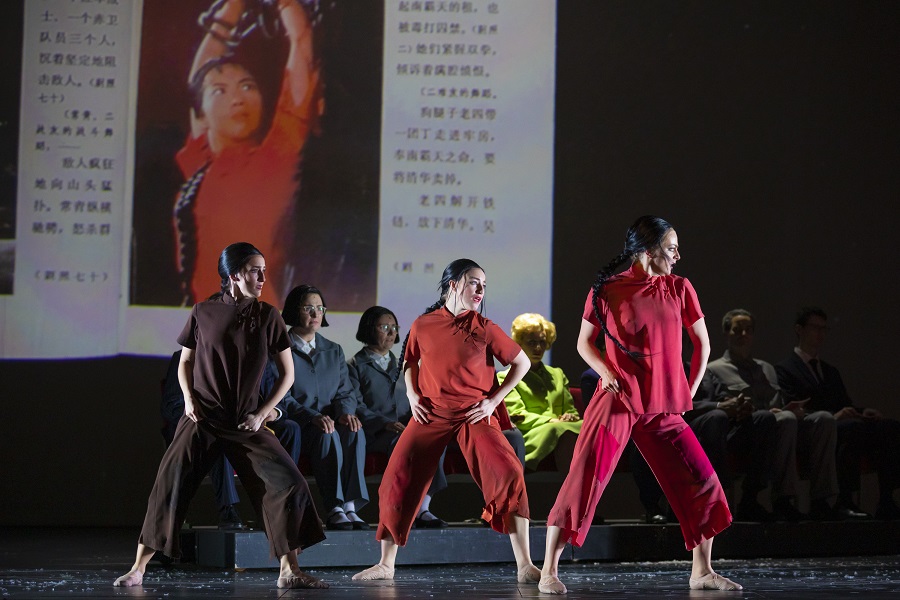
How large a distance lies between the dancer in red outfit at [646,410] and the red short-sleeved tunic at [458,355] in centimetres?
39

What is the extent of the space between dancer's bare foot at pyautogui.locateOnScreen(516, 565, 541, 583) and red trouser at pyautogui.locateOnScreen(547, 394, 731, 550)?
0.24 metres

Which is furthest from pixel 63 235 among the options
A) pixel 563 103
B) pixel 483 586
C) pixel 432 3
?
pixel 483 586

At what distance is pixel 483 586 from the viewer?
3.59m

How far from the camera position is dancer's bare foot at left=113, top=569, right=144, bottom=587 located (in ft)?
11.3

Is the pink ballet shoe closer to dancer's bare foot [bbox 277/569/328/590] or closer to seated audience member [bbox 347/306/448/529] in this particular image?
dancer's bare foot [bbox 277/569/328/590]

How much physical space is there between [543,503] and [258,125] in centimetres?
271

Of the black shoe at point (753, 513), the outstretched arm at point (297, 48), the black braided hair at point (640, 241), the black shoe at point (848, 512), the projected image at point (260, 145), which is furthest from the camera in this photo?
the outstretched arm at point (297, 48)

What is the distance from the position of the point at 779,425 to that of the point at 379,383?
1888mm

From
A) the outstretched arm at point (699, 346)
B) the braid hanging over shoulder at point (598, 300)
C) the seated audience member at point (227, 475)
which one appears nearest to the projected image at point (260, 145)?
the seated audience member at point (227, 475)

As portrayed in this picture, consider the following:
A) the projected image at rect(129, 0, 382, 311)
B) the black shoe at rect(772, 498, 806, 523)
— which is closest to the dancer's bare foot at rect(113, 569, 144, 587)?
the projected image at rect(129, 0, 382, 311)

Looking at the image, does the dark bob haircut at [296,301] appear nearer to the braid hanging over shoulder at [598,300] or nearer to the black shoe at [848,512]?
the braid hanging over shoulder at [598,300]

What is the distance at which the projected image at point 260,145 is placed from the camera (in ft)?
19.4

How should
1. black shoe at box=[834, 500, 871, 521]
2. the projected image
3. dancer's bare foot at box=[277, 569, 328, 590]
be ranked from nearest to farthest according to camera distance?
dancer's bare foot at box=[277, 569, 328, 590] → black shoe at box=[834, 500, 871, 521] → the projected image

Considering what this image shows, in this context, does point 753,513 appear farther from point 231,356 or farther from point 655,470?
point 231,356
